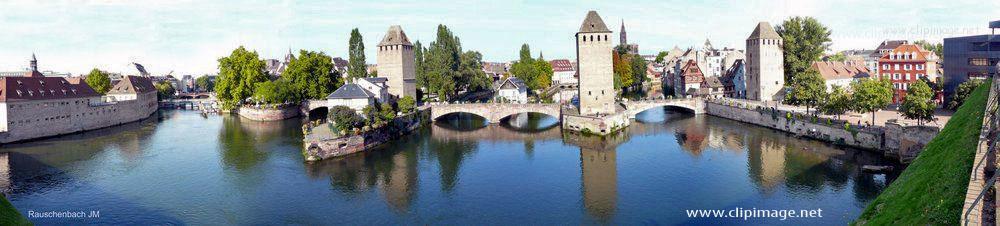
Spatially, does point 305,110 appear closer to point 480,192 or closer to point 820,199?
point 480,192

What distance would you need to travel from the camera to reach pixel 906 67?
50781mm

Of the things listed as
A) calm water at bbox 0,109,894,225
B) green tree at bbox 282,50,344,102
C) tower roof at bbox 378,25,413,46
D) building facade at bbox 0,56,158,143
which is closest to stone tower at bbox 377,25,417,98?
tower roof at bbox 378,25,413,46

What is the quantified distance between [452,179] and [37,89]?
108 feet

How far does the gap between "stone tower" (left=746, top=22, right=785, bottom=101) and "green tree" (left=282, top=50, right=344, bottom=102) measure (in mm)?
37310

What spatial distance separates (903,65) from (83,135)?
5994 centimetres

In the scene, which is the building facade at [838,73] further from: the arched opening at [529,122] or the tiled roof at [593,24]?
the arched opening at [529,122]

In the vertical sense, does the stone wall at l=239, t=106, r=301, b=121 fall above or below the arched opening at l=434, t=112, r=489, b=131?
above

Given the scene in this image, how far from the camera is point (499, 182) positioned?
28203 mm

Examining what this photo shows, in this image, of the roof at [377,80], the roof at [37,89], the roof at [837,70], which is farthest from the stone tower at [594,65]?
the roof at [37,89]

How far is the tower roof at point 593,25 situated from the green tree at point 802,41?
17.8 meters

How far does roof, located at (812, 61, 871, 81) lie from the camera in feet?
185

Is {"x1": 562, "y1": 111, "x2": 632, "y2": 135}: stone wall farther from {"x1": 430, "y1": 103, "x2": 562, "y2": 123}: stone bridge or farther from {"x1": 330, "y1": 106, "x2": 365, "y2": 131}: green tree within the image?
{"x1": 330, "y1": 106, "x2": 365, "y2": 131}: green tree

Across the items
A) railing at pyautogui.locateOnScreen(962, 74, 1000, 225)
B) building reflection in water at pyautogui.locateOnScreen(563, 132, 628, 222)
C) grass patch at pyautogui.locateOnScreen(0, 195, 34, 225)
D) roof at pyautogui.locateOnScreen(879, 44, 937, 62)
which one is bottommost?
building reflection in water at pyautogui.locateOnScreen(563, 132, 628, 222)

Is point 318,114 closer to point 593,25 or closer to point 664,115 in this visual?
point 593,25
